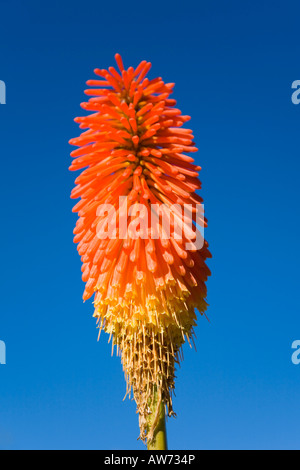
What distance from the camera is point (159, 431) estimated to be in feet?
23.2

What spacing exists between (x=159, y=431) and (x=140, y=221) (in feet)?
7.62

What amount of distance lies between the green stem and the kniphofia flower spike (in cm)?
4

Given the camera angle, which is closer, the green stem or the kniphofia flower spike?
the green stem

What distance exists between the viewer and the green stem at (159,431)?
22.7 ft

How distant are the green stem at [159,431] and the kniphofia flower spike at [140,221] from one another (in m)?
0.04

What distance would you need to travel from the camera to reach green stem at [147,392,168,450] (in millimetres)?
6906

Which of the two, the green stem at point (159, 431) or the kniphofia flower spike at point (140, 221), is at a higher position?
the kniphofia flower spike at point (140, 221)

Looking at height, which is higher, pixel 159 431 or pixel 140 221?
pixel 140 221

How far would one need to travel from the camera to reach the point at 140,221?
24.1 ft

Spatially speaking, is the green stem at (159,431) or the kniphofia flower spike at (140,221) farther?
the kniphofia flower spike at (140,221)

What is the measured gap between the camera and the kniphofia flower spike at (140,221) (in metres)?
7.52

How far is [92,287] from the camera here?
8.02 metres

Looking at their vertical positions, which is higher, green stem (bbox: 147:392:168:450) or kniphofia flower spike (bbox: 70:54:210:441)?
kniphofia flower spike (bbox: 70:54:210:441)

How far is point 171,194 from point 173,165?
0.42m
